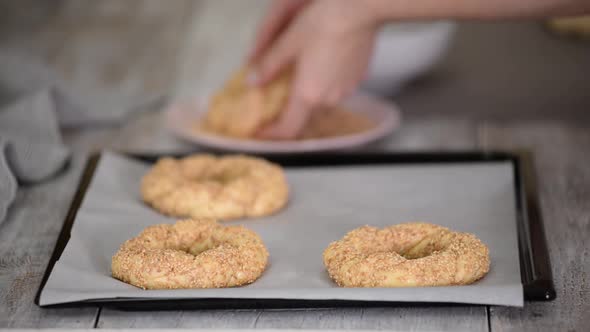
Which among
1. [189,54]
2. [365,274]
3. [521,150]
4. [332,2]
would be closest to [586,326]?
[365,274]

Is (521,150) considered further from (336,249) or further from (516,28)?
(516,28)

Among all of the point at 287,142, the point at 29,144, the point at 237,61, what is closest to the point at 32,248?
the point at 29,144

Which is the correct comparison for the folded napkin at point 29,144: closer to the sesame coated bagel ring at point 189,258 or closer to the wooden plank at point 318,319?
the sesame coated bagel ring at point 189,258

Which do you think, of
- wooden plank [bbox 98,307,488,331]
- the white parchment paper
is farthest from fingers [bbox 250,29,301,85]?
wooden plank [bbox 98,307,488,331]

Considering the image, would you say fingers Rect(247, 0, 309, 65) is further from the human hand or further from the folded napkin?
the folded napkin

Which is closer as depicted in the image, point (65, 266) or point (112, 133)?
point (65, 266)

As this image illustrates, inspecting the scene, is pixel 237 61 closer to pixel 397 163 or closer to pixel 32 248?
pixel 397 163

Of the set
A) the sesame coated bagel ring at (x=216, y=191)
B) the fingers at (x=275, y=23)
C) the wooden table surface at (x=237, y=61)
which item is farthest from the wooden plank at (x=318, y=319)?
the fingers at (x=275, y=23)
